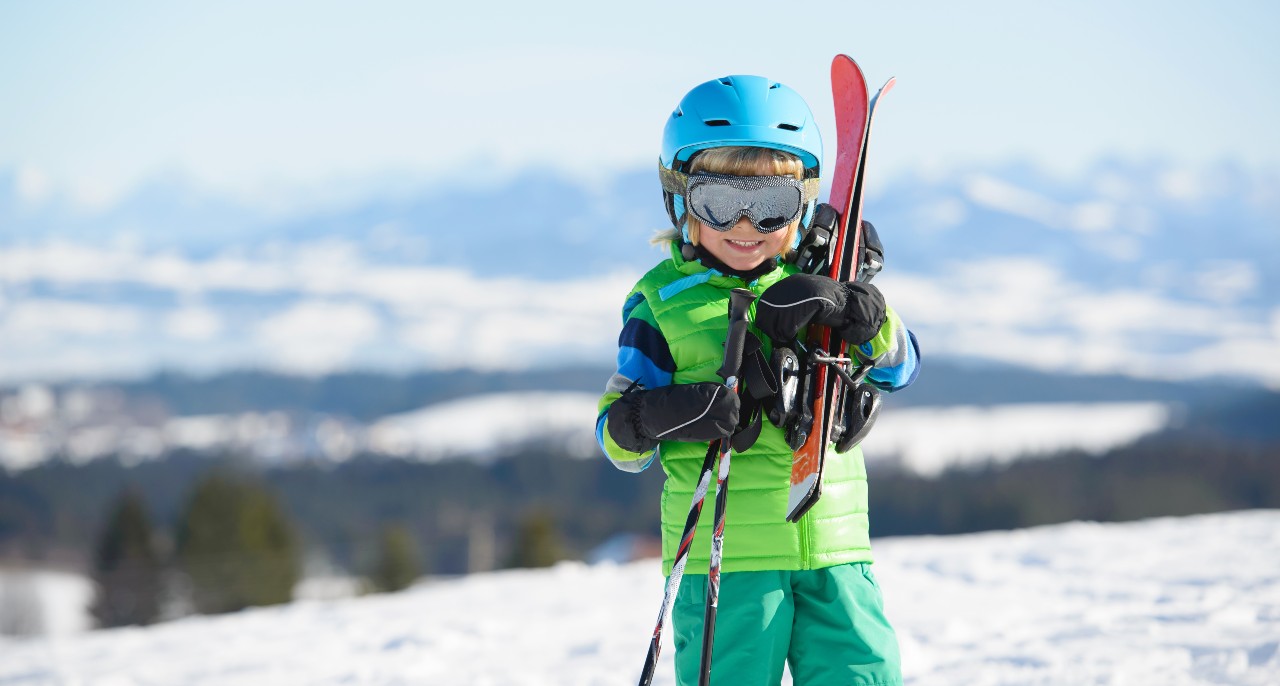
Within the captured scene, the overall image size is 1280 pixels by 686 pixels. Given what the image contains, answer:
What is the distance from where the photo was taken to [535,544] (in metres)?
45.6

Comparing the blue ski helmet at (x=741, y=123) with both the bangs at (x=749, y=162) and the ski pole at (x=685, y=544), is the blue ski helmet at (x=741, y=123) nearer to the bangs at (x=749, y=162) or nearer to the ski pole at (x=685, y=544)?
the bangs at (x=749, y=162)

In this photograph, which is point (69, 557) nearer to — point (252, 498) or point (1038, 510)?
point (252, 498)

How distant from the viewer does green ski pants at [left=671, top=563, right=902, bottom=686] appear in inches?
112

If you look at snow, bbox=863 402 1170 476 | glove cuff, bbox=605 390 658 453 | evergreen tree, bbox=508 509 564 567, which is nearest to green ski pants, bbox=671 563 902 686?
glove cuff, bbox=605 390 658 453

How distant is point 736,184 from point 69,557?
343 ft

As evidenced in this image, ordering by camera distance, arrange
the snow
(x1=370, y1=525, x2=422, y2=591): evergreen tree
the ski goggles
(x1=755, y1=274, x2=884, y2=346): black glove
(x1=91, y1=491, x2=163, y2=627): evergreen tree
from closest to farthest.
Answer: (x1=755, y1=274, x2=884, y2=346): black glove, the ski goggles, (x1=91, y1=491, x2=163, y2=627): evergreen tree, (x1=370, y1=525, x2=422, y2=591): evergreen tree, the snow

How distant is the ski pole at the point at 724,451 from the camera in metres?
2.81

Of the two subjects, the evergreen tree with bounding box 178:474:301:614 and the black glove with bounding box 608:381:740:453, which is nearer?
the black glove with bounding box 608:381:740:453

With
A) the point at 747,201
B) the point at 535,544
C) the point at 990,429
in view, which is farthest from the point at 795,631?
the point at 990,429

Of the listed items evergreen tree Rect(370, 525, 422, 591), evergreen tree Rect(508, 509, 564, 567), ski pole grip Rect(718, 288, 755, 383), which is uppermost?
ski pole grip Rect(718, 288, 755, 383)

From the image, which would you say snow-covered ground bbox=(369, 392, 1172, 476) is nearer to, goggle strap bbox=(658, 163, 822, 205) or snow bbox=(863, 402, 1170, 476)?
snow bbox=(863, 402, 1170, 476)

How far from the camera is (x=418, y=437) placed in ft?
613

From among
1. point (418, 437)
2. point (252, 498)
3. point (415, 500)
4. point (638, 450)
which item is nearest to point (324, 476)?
point (415, 500)

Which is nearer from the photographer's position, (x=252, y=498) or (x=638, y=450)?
(x=638, y=450)
